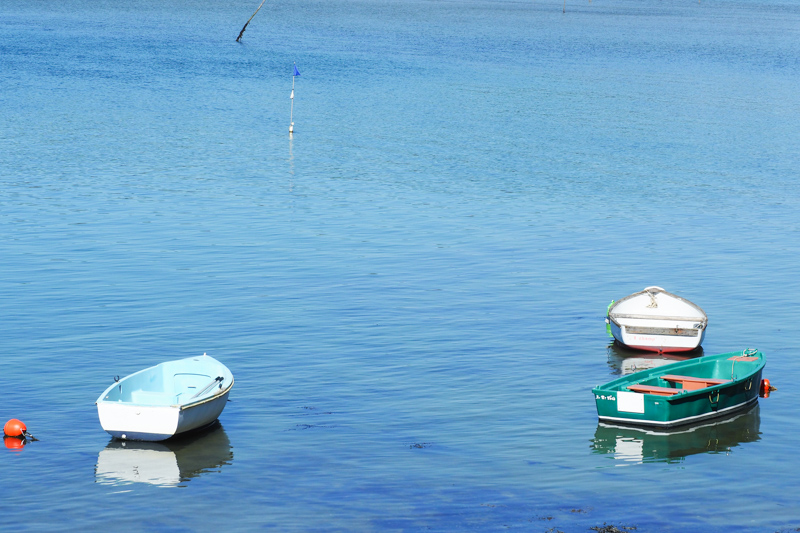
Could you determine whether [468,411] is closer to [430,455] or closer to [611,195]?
[430,455]

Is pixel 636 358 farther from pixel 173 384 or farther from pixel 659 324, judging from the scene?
pixel 173 384

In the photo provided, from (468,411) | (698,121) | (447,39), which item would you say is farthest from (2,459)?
(447,39)

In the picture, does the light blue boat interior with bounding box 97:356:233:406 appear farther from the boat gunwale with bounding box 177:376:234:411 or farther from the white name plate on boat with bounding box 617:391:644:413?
the white name plate on boat with bounding box 617:391:644:413

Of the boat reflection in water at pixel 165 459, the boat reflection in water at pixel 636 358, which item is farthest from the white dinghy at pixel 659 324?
the boat reflection in water at pixel 165 459

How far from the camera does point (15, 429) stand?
25.8 meters

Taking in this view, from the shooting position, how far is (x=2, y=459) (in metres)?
25.1

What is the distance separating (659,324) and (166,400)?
17820 millimetres

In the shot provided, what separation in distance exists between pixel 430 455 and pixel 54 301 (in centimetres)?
1989

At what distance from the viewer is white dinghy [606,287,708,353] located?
114 feet

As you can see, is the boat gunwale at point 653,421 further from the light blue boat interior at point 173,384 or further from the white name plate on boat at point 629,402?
the light blue boat interior at point 173,384

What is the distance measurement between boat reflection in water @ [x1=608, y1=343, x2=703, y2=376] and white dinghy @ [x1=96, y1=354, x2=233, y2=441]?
13.9 metres

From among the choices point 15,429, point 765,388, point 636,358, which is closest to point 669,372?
point 765,388

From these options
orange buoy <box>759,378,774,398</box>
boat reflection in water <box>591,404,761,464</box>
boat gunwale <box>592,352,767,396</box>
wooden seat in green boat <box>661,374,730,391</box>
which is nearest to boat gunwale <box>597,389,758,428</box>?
boat reflection in water <box>591,404,761,464</box>

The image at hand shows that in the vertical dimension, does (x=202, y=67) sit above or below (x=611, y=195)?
above
